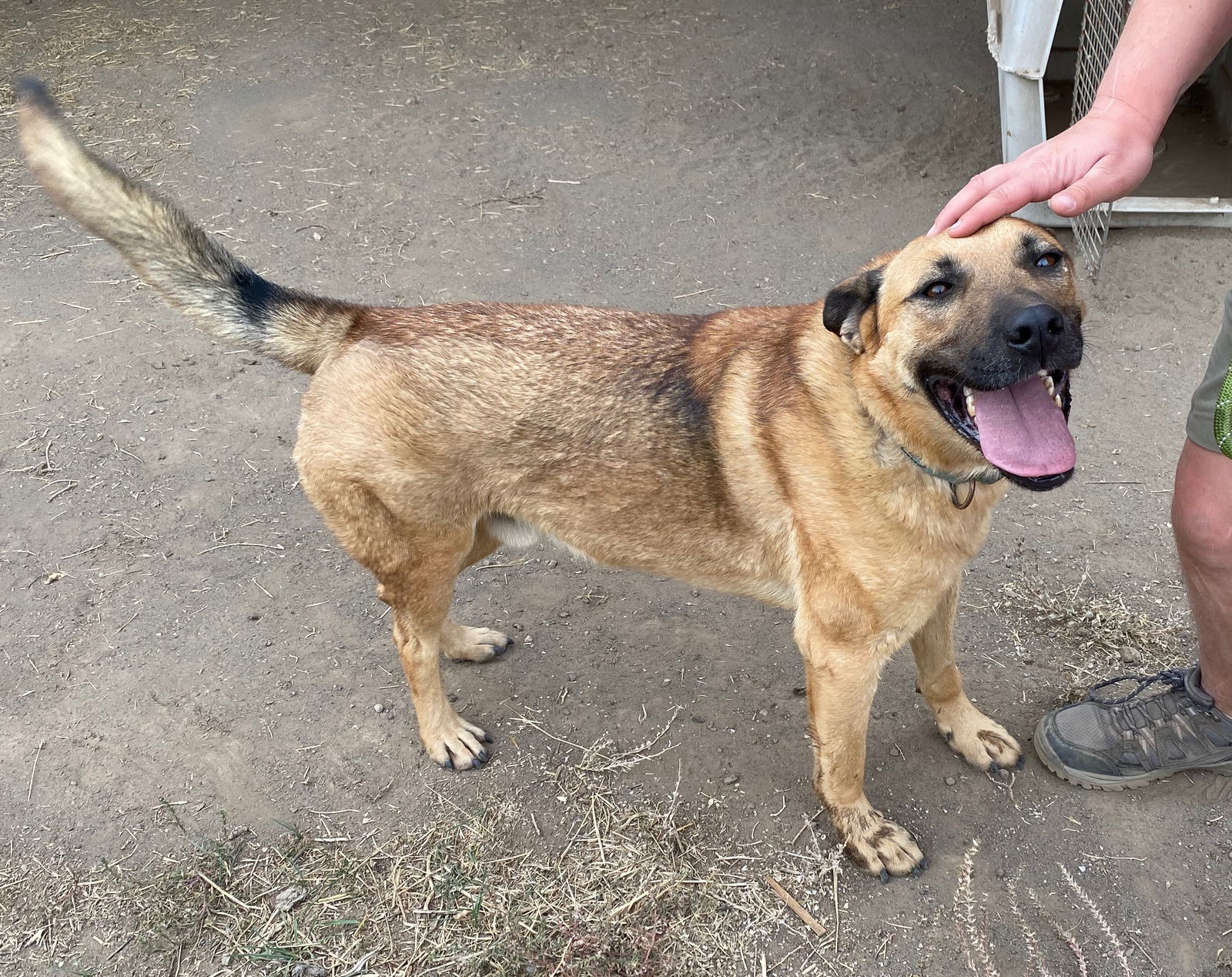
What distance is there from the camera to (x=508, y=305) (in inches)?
116

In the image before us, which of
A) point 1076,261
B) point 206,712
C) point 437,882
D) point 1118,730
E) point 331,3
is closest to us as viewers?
point 437,882

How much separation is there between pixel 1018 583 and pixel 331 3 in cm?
777

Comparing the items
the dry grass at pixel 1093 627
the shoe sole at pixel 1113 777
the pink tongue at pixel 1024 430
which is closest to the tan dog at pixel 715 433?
the pink tongue at pixel 1024 430

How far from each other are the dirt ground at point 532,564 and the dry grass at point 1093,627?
13 millimetres

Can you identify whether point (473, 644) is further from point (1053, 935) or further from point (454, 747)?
point (1053, 935)

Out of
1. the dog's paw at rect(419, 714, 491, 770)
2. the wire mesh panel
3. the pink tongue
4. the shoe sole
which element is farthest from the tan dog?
the wire mesh panel

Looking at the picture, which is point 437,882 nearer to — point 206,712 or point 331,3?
point 206,712

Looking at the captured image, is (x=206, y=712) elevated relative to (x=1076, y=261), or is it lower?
elevated

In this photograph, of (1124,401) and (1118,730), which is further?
(1124,401)

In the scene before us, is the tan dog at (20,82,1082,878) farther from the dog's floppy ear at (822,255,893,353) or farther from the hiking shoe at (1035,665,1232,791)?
the hiking shoe at (1035,665,1232,791)

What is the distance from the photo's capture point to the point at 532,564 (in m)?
3.96

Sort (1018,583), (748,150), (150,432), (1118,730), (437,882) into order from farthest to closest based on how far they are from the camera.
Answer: (748,150) < (150,432) < (1018,583) < (1118,730) < (437,882)

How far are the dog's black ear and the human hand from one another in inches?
7.2

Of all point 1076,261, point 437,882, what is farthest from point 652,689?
point 1076,261
